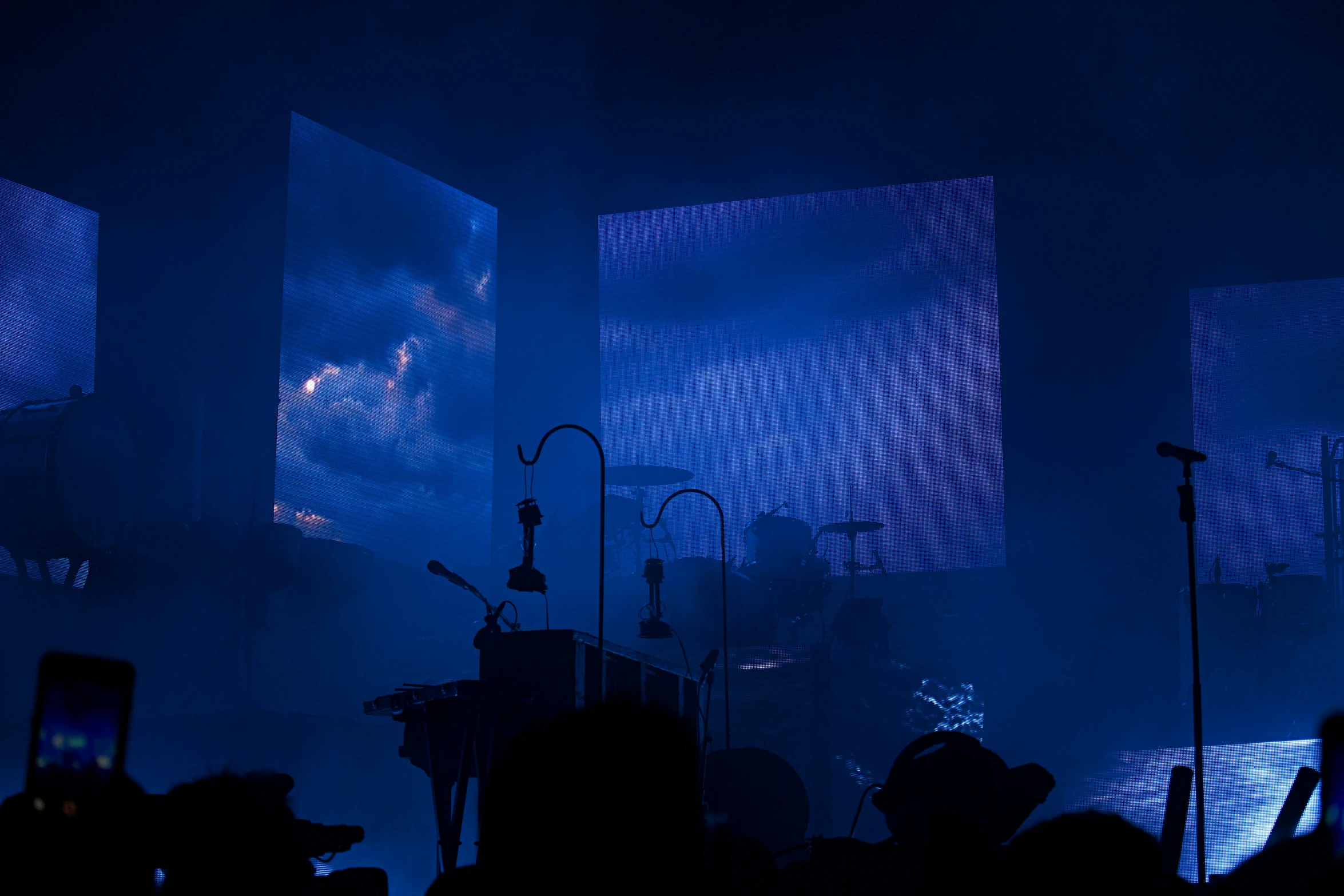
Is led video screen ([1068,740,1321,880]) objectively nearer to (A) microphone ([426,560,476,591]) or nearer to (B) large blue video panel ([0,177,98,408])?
(A) microphone ([426,560,476,591])

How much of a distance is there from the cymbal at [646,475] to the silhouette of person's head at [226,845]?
8.89 meters

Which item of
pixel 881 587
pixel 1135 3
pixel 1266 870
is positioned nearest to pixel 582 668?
pixel 1266 870

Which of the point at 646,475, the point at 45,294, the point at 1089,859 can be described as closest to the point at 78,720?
the point at 1089,859

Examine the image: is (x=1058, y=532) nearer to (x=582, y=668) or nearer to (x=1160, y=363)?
(x=1160, y=363)

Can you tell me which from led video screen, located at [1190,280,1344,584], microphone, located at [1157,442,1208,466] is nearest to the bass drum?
microphone, located at [1157,442,1208,466]

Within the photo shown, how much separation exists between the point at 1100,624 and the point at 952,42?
5.32 meters

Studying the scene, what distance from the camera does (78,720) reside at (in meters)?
1.12

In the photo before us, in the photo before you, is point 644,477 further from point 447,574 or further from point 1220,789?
point 1220,789

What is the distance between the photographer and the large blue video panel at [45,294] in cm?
796

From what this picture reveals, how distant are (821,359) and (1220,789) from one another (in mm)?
4855

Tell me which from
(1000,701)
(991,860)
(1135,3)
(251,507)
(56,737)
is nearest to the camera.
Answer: (56,737)

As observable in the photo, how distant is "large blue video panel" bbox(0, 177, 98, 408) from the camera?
796cm

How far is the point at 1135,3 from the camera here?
7.95 metres

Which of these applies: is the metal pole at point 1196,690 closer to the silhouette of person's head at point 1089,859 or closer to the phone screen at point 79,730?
the silhouette of person's head at point 1089,859
